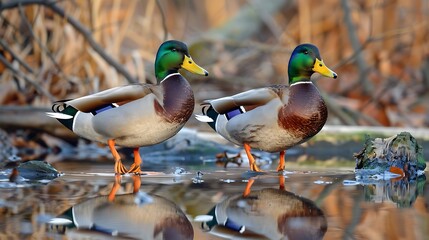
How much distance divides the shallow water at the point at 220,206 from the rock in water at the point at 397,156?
186 millimetres

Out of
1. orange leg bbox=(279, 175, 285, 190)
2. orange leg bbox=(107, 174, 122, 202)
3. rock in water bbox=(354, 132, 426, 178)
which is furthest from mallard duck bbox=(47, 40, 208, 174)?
rock in water bbox=(354, 132, 426, 178)

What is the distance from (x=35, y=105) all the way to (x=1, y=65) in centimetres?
54

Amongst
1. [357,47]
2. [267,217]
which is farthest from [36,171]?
[357,47]

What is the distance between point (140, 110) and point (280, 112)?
77 centimetres

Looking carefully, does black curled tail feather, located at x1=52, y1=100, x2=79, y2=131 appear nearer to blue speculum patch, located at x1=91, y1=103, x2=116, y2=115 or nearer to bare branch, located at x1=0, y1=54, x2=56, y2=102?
blue speculum patch, located at x1=91, y1=103, x2=116, y2=115

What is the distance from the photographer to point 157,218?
3746 millimetres

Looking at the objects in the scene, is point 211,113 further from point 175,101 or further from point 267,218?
point 267,218

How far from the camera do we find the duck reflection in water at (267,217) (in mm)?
3385

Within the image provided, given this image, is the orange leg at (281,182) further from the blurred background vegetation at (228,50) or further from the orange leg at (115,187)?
the blurred background vegetation at (228,50)

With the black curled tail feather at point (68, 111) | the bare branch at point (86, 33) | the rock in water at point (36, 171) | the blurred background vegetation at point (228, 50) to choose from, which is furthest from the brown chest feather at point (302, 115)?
the bare branch at point (86, 33)

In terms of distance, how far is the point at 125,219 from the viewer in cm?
372

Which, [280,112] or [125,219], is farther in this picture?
[280,112]

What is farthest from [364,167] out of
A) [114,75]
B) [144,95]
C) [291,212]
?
[114,75]

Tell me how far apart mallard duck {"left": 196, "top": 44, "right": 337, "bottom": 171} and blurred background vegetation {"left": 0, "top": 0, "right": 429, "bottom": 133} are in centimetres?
228
